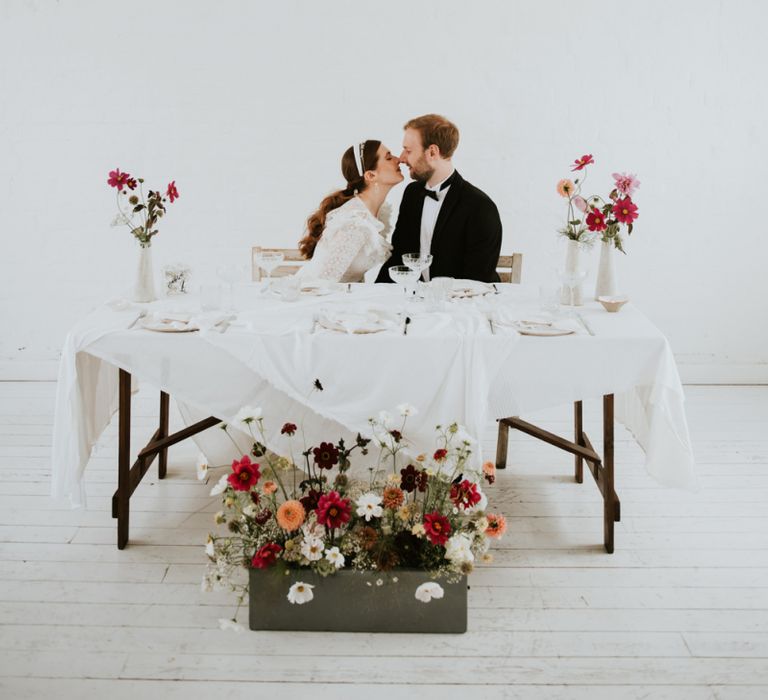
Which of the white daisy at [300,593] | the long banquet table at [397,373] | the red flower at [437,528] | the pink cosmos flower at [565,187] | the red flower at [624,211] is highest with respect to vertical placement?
the pink cosmos flower at [565,187]

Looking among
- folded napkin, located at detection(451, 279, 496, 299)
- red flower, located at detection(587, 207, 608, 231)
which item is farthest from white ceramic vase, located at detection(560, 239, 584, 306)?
folded napkin, located at detection(451, 279, 496, 299)

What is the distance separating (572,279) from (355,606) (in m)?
1.24

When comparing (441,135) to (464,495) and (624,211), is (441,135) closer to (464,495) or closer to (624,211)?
(624,211)

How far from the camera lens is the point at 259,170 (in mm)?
4215

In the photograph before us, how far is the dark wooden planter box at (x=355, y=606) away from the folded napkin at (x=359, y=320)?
27.2 inches

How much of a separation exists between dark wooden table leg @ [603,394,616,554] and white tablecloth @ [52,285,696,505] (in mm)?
105

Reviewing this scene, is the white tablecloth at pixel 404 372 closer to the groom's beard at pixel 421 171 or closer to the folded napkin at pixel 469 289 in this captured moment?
the folded napkin at pixel 469 289

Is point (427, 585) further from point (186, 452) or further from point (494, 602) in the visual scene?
point (186, 452)

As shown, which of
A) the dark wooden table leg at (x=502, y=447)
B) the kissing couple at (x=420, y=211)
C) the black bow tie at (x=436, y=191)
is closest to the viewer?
the dark wooden table leg at (x=502, y=447)

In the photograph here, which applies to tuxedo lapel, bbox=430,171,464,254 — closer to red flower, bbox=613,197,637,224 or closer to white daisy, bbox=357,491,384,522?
red flower, bbox=613,197,637,224

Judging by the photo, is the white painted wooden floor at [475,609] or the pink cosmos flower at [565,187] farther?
the pink cosmos flower at [565,187]

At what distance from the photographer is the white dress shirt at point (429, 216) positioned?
365 cm

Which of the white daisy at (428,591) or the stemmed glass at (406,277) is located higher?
the stemmed glass at (406,277)

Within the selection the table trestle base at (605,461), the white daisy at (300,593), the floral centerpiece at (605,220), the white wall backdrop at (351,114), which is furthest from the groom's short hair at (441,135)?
the white daisy at (300,593)
